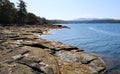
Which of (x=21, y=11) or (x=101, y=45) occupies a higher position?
(x=21, y=11)

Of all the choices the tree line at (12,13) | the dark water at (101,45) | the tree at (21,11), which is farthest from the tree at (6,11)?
the dark water at (101,45)

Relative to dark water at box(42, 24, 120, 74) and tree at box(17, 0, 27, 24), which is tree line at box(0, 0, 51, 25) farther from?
dark water at box(42, 24, 120, 74)

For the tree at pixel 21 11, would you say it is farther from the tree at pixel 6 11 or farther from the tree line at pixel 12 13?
the tree at pixel 6 11

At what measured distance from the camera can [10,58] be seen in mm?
18625

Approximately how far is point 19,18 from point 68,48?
102m

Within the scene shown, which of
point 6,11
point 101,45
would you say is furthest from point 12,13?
point 101,45

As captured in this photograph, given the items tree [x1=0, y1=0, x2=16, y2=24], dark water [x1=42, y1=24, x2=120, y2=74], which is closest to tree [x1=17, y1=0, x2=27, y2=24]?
tree [x1=0, y1=0, x2=16, y2=24]

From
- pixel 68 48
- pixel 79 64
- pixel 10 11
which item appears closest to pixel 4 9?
pixel 10 11

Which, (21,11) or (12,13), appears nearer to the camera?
(12,13)

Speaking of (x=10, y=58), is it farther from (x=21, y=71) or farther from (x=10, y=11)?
(x=10, y=11)

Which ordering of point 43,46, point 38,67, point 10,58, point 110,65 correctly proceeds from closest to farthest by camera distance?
point 38,67, point 10,58, point 110,65, point 43,46

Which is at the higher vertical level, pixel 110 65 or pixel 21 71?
pixel 21 71

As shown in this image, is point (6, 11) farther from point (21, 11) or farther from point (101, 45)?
point (101, 45)

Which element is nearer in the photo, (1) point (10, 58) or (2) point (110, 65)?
(1) point (10, 58)
